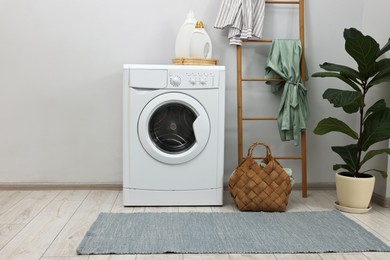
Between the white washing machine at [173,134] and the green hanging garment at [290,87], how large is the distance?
1.67 ft

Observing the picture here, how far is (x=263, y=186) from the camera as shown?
279cm

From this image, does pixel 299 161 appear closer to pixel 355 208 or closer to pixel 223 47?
pixel 355 208

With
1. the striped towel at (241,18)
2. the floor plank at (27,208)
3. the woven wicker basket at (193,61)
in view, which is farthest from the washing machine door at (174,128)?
the floor plank at (27,208)

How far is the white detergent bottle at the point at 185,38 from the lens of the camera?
10.1 feet

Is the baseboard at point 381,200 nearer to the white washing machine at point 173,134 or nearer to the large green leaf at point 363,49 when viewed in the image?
the large green leaf at point 363,49

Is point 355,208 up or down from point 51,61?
down

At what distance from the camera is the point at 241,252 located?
7.02 feet

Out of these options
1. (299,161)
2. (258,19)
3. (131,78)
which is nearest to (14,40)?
(131,78)

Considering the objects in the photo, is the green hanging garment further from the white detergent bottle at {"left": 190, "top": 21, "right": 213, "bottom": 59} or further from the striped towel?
the white detergent bottle at {"left": 190, "top": 21, "right": 213, "bottom": 59}

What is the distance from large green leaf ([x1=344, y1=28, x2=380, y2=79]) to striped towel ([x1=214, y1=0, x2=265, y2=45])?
0.64 metres

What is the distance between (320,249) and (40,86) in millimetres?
2075

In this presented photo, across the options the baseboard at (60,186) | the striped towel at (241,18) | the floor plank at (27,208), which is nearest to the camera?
the floor plank at (27,208)

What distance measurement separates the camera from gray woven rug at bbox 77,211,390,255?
2.17 meters

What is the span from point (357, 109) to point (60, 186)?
6.41 ft
